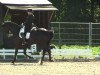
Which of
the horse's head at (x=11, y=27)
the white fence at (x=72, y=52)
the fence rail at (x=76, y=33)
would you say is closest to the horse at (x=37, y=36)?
the horse's head at (x=11, y=27)

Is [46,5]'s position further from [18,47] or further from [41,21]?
[18,47]

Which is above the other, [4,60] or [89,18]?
[4,60]

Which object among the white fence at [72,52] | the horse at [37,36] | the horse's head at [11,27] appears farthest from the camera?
the white fence at [72,52]

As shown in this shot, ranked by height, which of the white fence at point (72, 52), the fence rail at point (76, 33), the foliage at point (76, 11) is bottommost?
the foliage at point (76, 11)

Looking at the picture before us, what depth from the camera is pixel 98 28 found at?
103 ft

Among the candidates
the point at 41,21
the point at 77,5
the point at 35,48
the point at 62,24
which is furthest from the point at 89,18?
the point at 35,48

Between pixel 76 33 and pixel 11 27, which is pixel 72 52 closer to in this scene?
pixel 11 27

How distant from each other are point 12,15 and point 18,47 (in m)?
5.46

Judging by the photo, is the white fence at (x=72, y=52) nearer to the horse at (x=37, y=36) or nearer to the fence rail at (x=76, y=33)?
the horse at (x=37, y=36)

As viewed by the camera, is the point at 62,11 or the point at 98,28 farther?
the point at 62,11

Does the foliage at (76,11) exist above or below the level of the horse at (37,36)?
below

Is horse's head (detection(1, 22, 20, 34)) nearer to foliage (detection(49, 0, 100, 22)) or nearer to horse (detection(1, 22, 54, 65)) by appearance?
horse (detection(1, 22, 54, 65))

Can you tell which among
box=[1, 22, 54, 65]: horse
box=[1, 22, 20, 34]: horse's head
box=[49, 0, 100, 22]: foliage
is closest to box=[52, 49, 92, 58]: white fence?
box=[1, 22, 54, 65]: horse

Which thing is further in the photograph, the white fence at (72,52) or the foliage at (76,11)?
the foliage at (76,11)
